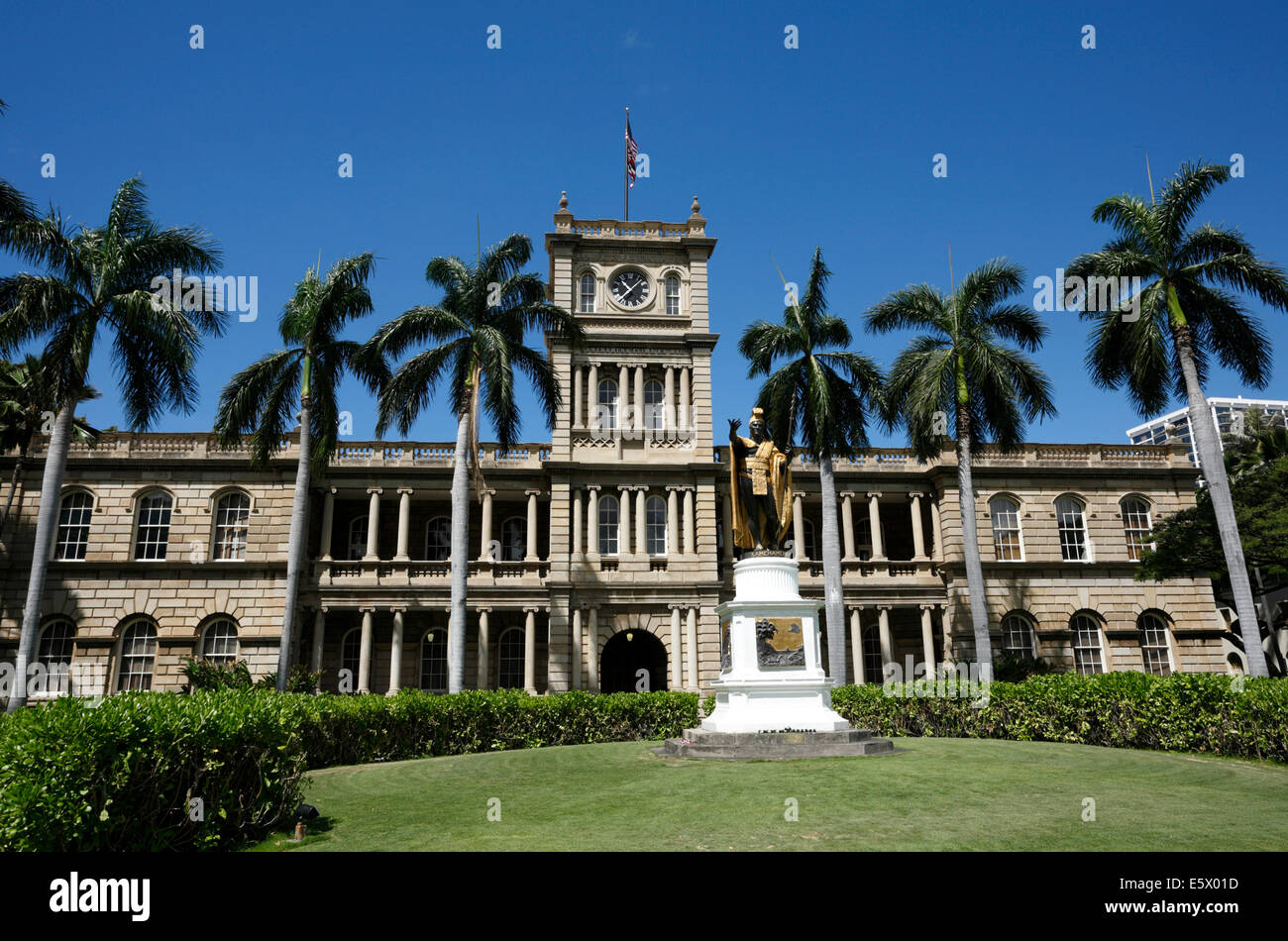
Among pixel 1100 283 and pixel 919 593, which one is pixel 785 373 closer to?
pixel 1100 283

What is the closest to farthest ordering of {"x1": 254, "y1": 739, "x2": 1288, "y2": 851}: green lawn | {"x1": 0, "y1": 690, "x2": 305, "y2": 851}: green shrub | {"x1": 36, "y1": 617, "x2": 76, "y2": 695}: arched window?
{"x1": 0, "y1": 690, "x2": 305, "y2": 851}: green shrub, {"x1": 254, "y1": 739, "x2": 1288, "y2": 851}: green lawn, {"x1": 36, "y1": 617, "x2": 76, "y2": 695}: arched window

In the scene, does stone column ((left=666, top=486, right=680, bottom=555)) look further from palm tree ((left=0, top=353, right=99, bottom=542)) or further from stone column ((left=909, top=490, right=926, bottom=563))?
palm tree ((left=0, top=353, right=99, bottom=542))

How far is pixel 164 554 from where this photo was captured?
29.0 meters

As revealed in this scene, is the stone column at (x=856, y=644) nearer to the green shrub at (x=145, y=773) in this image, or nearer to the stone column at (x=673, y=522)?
the stone column at (x=673, y=522)

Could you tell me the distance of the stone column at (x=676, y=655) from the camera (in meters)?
28.5

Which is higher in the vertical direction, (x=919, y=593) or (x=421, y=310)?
(x=421, y=310)

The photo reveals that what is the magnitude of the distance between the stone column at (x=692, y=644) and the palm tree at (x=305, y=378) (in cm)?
1266

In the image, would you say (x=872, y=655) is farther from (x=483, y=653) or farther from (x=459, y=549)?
(x=459, y=549)

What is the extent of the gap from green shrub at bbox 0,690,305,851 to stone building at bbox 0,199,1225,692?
65.8 feet

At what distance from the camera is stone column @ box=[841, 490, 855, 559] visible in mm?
30688

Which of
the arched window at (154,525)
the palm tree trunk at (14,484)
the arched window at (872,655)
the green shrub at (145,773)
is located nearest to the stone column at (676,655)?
the arched window at (872,655)

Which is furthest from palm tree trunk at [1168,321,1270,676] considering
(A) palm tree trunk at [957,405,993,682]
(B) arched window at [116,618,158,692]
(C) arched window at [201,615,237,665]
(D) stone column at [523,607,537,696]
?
(B) arched window at [116,618,158,692]
